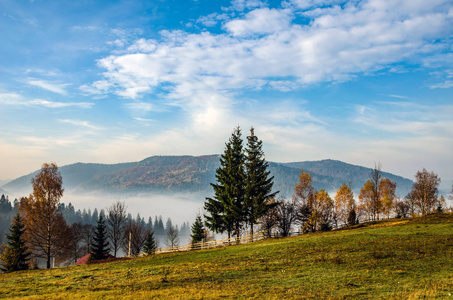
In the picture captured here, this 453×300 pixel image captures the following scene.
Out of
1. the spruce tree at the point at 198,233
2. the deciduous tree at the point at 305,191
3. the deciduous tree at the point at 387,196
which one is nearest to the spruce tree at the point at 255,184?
the deciduous tree at the point at 305,191

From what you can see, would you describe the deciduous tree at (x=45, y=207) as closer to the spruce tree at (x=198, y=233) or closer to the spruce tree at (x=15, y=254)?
the spruce tree at (x=15, y=254)

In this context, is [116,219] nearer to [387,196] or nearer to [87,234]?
[87,234]

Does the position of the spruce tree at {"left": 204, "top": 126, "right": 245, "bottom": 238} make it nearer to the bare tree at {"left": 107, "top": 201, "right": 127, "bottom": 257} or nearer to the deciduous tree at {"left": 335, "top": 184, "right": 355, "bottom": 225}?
the bare tree at {"left": 107, "top": 201, "right": 127, "bottom": 257}

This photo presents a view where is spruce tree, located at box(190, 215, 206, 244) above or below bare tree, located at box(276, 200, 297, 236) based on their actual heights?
below

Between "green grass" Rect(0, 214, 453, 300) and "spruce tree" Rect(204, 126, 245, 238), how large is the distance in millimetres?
15549

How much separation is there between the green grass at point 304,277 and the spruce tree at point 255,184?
1452cm

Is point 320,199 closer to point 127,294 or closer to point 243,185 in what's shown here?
point 243,185

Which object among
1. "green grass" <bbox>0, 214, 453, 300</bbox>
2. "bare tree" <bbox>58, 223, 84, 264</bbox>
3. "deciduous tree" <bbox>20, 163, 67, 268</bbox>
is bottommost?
"bare tree" <bbox>58, 223, 84, 264</bbox>

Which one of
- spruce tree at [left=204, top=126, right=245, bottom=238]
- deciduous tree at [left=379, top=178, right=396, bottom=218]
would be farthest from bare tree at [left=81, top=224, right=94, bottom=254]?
deciduous tree at [left=379, top=178, right=396, bottom=218]

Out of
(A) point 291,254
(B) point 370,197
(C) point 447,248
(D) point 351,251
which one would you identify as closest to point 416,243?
(C) point 447,248

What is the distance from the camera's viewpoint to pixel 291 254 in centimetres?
2508

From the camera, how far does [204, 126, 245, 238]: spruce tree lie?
4275 centimetres

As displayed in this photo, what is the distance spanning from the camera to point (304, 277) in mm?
17625

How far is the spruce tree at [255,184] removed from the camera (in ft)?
137
